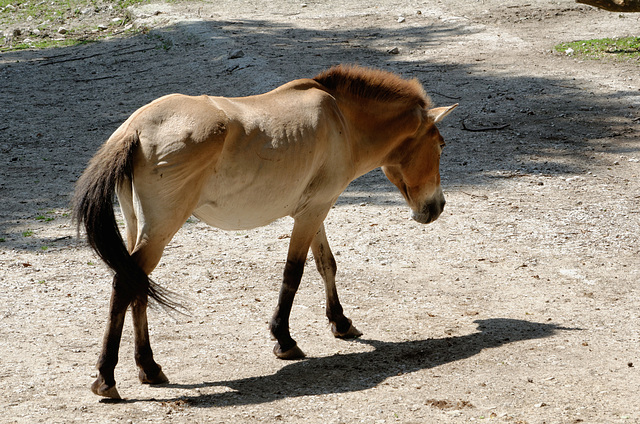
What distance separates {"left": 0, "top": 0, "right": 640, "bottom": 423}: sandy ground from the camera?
13.6ft

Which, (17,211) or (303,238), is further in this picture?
(17,211)

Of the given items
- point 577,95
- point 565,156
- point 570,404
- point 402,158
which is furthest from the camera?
point 577,95

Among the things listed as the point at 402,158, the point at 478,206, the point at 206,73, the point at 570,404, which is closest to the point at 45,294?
the point at 402,158

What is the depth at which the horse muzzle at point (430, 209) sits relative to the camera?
5508 mm

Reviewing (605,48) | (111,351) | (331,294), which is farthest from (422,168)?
(605,48)

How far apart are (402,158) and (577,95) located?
7.13m

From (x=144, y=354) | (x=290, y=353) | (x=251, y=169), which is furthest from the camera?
(x=290, y=353)

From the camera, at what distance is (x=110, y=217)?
155 inches

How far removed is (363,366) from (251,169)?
1523mm

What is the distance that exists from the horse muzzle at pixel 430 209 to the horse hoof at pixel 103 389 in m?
2.68

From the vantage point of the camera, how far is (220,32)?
16.1 m

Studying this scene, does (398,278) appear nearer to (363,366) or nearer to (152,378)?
(363,366)

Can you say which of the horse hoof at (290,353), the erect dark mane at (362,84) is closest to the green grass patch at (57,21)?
the erect dark mane at (362,84)

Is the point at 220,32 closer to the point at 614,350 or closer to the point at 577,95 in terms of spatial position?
the point at 577,95
